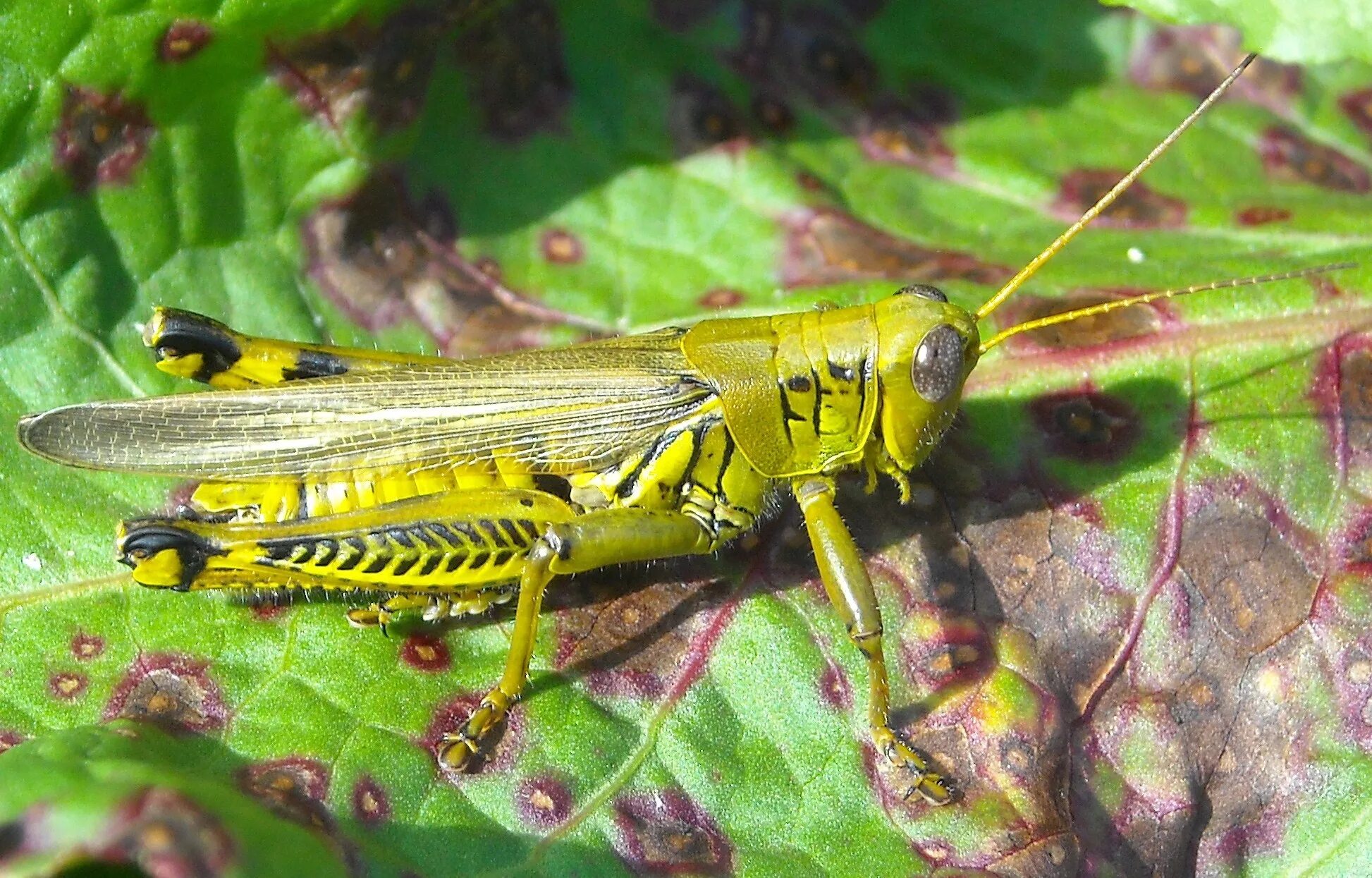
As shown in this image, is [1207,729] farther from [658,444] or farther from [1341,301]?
[658,444]

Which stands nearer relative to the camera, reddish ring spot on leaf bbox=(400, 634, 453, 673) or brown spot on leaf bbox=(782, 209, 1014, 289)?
reddish ring spot on leaf bbox=(400, 634, 453, 673)

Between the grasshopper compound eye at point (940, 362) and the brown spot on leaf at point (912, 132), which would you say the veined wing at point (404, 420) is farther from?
the brown spot on leaf at point (912, 132)

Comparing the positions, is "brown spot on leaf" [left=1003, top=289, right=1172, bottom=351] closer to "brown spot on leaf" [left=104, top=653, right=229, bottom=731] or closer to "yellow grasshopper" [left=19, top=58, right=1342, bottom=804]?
"yellow grasshopper" [left=19, top=58, right=1342, bottom=804]

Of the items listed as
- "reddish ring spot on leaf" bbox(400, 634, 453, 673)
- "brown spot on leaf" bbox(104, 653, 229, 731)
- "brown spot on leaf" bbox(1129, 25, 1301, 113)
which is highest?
"brown spot on leaf" bbox(1129, 25, 1301, 113)

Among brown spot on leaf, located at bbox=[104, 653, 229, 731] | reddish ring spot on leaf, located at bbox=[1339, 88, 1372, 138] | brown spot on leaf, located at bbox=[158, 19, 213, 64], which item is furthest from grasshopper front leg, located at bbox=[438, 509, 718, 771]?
reddish ring spot on leaf, located at bbox=[1339, 88, 1372, 138]

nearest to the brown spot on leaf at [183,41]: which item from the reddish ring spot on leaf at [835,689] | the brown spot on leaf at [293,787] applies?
the brown spot on leaf at [293,787]

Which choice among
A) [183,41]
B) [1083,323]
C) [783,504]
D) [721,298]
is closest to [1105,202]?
[1083,323]

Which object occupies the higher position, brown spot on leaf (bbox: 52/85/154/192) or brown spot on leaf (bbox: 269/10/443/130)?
brown spot on leaf (bbox: 269/10/443/130)
